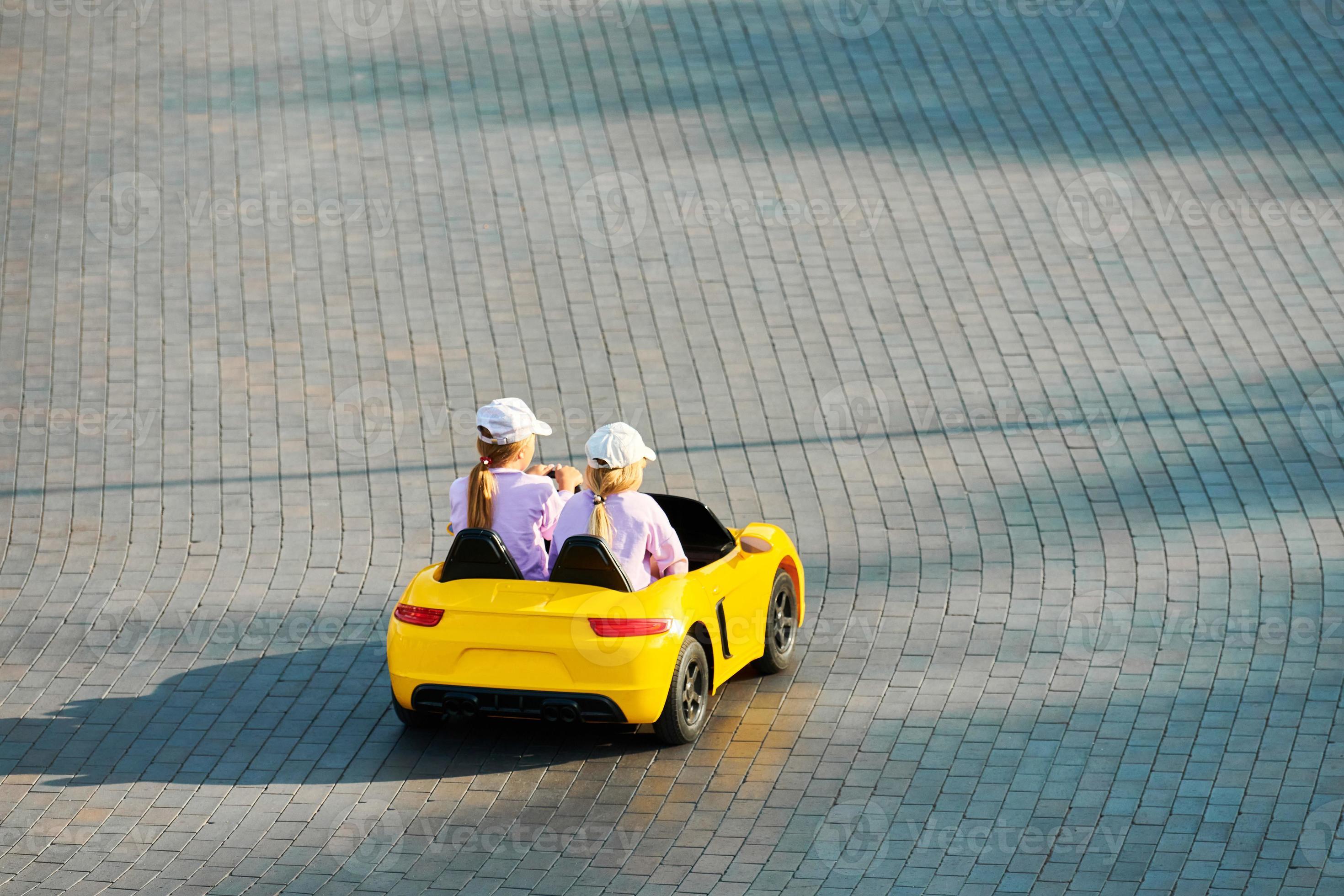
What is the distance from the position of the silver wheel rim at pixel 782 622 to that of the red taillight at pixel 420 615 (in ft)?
5.71

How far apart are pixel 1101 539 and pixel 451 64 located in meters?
8.73

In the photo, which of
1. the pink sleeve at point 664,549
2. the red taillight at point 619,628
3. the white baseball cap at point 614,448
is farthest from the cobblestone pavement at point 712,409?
the white baseball cap at point 614,448

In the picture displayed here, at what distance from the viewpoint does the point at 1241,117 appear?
1513cm

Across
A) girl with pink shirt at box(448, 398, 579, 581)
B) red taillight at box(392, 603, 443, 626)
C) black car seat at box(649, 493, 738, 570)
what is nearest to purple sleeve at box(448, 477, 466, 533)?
girl with pink shirt at box(448, 398, 579, 581)

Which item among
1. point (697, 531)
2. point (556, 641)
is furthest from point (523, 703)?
point (697, 531)

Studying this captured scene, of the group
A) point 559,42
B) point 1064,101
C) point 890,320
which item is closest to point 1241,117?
point 1064,101

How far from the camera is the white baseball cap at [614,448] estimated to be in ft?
25.2

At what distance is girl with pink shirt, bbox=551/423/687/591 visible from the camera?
25.2 feet

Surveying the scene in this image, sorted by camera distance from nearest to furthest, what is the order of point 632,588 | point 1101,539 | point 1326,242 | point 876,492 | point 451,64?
point 632,588
point 1101,539
point 876,492
point 1326,242
point 451,64

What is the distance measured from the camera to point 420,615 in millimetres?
7562

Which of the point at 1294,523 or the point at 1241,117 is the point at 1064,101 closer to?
the point at 1241,117

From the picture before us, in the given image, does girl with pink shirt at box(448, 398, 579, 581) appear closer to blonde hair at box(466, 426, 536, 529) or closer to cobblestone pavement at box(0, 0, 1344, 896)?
blonde hair at box(466, 426, 536, 529)

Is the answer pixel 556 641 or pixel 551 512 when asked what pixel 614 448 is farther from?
pixel 556 641

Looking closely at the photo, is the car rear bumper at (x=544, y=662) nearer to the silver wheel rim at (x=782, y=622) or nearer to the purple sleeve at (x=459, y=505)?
the purple sleeve at (x=459, y=505)
